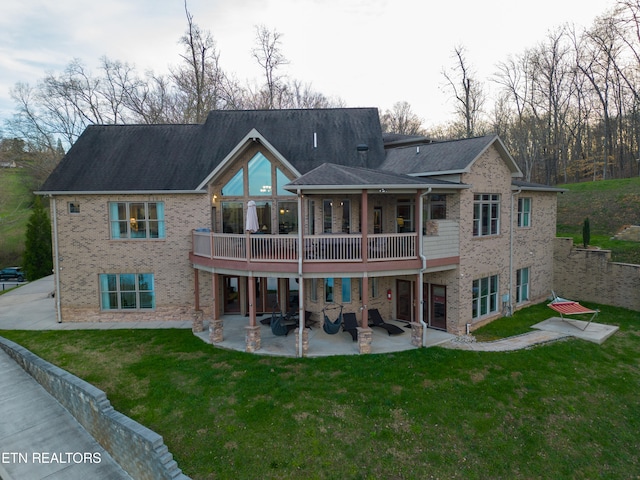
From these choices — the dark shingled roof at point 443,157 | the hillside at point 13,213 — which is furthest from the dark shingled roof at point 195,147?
the hillside at point 13,213

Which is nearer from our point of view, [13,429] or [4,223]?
[13,429]

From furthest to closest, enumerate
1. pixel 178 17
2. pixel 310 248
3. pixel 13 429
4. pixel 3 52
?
pixel 178 17
pixel 3 52
pixel 310 248
pixel 13 429

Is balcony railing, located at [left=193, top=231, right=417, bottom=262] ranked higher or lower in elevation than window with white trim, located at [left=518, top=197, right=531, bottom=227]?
lower

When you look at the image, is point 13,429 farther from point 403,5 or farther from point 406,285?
point 403,5

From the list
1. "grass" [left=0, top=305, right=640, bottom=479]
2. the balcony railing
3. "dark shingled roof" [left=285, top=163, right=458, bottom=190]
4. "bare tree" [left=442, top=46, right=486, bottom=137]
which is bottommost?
"grass" [left=0, top=305, right=640, bottom=479]

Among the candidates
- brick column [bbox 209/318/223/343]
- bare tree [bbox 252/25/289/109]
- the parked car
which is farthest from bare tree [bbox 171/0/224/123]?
brick column [bbox 209/318/223/343]

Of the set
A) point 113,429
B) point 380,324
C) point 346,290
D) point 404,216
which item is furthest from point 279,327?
point 404,216

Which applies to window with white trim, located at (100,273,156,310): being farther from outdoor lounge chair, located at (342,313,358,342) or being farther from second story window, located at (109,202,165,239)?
outdoor lounge chair, located at (342,313,358,342)

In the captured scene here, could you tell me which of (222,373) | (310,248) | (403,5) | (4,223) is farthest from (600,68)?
(4,223)
